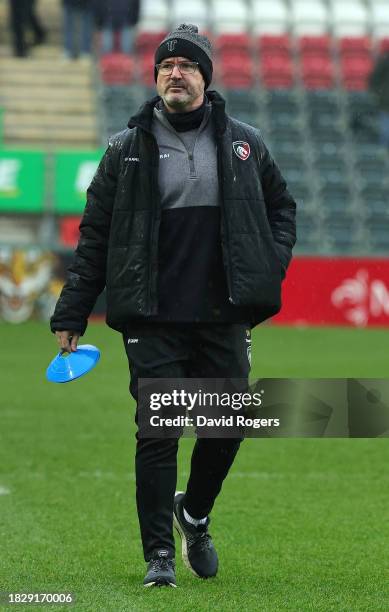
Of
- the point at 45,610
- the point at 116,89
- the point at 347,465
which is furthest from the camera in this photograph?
the point at 116,89

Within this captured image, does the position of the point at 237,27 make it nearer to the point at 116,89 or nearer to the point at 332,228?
the point at 116,89

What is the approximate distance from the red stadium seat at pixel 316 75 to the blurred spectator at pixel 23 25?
5.74 metres

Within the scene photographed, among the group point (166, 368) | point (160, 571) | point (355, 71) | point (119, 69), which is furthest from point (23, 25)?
point (160, 571)

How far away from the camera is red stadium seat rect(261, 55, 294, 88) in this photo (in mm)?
31750

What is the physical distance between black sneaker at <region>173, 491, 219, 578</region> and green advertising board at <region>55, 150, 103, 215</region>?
70.4 ft

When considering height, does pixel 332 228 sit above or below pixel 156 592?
above

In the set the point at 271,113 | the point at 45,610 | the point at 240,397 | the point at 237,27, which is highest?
the point at 237,27

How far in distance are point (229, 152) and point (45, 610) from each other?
1.61 m

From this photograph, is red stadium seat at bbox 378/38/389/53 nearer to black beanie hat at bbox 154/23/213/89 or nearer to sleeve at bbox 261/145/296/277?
sleeve at bbox 261/145/296/277

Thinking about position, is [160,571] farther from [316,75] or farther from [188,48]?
[316,75]

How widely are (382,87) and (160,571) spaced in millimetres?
25498

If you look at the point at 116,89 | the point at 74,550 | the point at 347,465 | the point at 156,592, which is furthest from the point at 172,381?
the point at 116,89

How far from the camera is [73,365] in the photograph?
4.85m

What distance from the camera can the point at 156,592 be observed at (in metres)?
4.71
